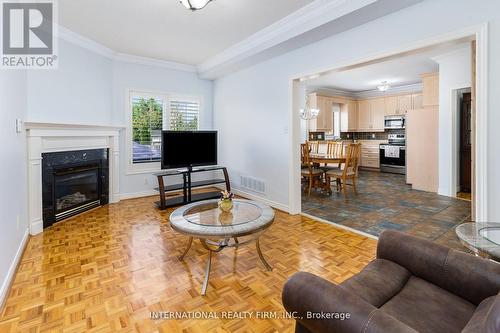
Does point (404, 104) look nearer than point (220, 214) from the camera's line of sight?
No

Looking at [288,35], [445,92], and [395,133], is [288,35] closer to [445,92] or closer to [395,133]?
[445,92]

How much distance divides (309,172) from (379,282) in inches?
150

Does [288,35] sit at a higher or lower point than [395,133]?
higher

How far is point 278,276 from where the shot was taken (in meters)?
2.28

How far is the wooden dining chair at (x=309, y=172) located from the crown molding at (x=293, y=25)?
2.04 meters

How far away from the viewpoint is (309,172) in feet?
16.7

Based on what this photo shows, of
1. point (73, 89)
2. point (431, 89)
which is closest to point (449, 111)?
point (431, 89)

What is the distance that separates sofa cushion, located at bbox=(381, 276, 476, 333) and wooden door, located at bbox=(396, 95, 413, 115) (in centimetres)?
739

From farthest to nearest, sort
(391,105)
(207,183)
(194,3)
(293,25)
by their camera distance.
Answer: (391,105)
(207,183)
(293,25)
(194,3)

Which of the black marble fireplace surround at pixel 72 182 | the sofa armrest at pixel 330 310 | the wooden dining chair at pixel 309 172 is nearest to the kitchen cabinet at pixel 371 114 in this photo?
the wooden dining chair at pixel 309 172

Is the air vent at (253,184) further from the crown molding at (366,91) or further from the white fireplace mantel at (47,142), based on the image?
the crown molding at (366,91)

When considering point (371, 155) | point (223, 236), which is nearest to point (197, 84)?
point (223, 236)

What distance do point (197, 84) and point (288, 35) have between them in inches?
110

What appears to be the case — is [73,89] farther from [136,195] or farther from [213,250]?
[213,250]
